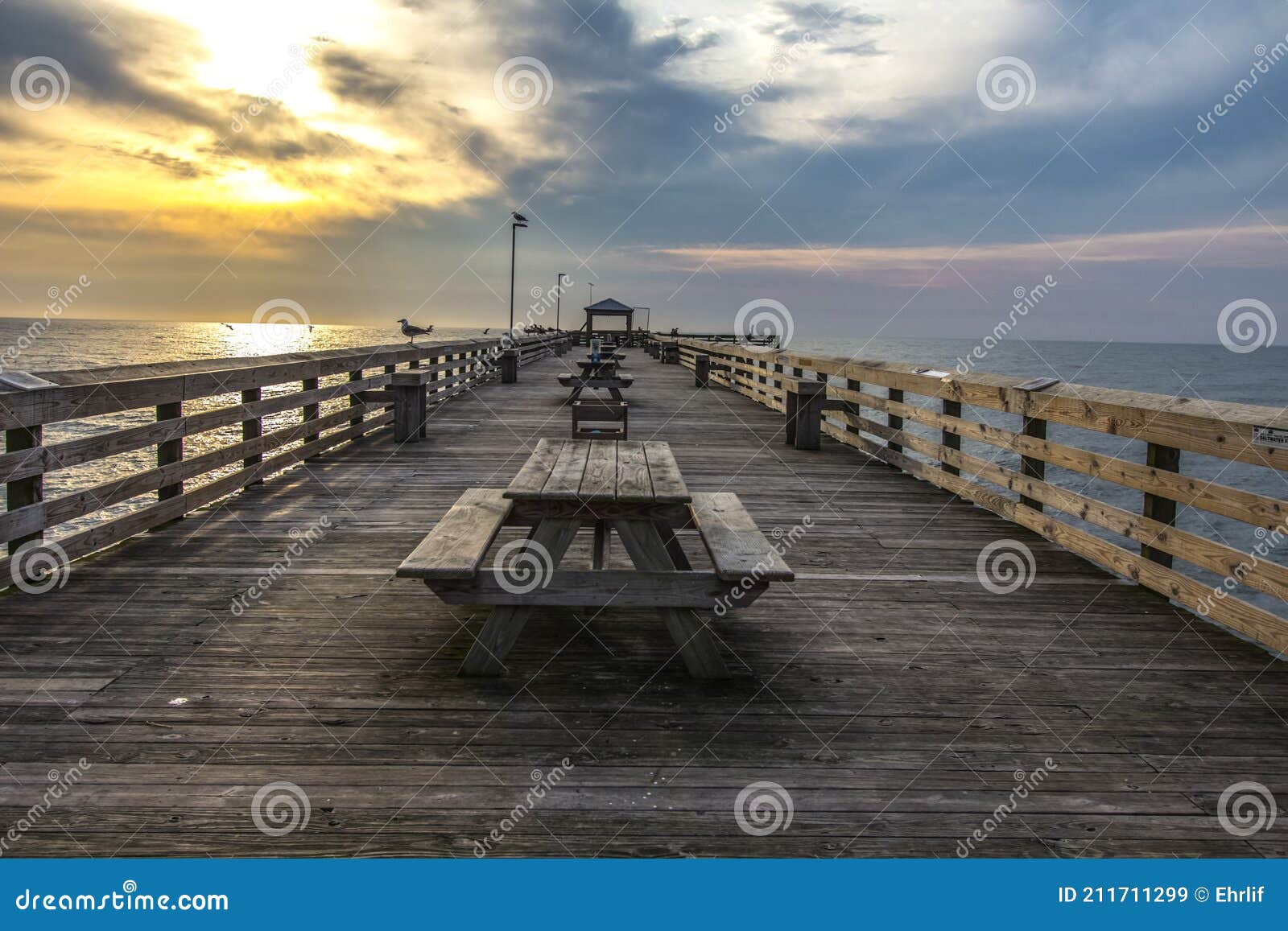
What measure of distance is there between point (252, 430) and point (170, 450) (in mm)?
1443

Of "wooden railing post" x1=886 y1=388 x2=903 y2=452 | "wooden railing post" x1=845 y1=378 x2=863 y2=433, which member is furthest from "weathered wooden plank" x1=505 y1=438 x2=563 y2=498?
"wooden railing post" x1=845 y1=378 x2=863 y2=433

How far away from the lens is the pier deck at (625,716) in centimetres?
218

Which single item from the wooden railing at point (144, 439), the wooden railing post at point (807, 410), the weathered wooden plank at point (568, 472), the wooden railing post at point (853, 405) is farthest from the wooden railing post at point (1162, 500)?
the wooden railing at point (144, 439)

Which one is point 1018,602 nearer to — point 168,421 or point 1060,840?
point 1060,840

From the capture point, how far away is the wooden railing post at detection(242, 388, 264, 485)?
6.77m

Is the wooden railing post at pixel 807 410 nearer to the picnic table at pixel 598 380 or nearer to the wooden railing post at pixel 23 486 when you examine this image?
the picnic table at pixel 598 380

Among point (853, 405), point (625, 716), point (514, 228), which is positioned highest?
point (514, 228)

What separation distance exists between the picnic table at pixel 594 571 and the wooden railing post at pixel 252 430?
4153 millimetres

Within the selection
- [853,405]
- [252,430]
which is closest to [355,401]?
[252,430]

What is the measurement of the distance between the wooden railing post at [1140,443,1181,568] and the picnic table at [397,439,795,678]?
2.39 meters

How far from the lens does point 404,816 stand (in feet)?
7.22

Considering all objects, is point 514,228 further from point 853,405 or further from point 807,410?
point 853,405

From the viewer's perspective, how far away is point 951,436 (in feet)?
23.6

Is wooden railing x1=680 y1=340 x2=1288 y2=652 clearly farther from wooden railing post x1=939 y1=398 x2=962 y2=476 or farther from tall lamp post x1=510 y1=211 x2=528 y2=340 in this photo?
tall lamp post x1=510 y1=211 x2=528 y2=340
